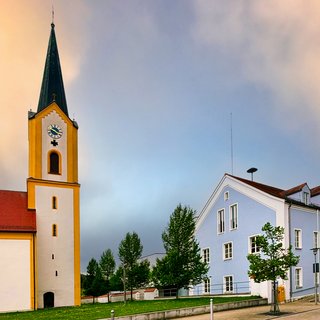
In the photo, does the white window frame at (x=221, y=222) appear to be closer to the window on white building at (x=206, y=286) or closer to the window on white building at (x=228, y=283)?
the window on white building at (x=228, y=283)

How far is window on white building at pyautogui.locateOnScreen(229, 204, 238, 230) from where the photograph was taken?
39.9 metres

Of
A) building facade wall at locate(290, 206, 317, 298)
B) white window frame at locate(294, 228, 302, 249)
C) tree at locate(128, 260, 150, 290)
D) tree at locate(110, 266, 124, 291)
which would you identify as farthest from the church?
white window frame at locate(294, 228, 302, 249)

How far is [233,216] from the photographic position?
4041cm

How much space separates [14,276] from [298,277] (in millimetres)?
23969

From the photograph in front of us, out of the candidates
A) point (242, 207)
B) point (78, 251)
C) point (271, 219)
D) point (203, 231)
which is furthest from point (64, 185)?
point (271, 219)

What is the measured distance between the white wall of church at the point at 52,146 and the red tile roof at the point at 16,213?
10.6 feet

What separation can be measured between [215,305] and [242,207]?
498 inches

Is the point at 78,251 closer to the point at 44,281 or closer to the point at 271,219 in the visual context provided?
the point at 44,281

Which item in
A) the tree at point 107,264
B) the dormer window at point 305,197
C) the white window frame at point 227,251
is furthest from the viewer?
the tree at point 107,264

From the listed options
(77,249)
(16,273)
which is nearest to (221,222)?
(77,249)

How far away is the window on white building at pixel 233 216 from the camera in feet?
131

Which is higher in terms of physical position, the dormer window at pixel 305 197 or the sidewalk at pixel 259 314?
the dormer window at pixel 305 197

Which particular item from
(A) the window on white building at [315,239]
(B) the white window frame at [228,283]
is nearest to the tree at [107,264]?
(B) the white window frame at [228,283]

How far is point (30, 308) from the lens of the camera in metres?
41.4
